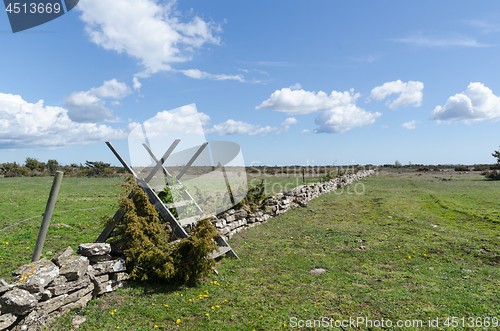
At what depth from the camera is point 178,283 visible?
580 centimetres

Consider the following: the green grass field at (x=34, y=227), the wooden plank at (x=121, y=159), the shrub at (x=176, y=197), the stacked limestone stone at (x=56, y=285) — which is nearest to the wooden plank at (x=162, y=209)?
the wooden plank at (x=121, y=159)

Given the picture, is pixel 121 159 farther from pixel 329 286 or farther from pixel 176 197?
pixel 329 286

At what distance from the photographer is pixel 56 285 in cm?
438

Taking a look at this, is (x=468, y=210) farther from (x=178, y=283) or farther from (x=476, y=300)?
(x=178, y=283)

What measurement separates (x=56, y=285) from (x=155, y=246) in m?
1.82

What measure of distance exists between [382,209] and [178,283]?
13.5m

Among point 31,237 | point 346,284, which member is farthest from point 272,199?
point 31,237

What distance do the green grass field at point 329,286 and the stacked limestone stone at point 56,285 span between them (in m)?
0.25

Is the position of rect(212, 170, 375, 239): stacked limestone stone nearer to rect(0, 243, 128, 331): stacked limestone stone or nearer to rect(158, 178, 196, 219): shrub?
rect(158, 178, 196, 219): shrub

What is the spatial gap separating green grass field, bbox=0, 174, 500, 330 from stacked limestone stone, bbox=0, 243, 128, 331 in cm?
25

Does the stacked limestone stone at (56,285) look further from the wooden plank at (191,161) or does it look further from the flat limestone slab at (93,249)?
the wooden plank at (191,161)

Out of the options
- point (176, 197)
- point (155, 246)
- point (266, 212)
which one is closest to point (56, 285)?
point (155, 246)

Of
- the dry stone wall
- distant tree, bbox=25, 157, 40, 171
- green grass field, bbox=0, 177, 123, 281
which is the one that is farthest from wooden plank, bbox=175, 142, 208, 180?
distant tree, bbox=25, 157, 40, 171

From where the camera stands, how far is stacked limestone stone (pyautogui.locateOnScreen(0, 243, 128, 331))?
150 inches
